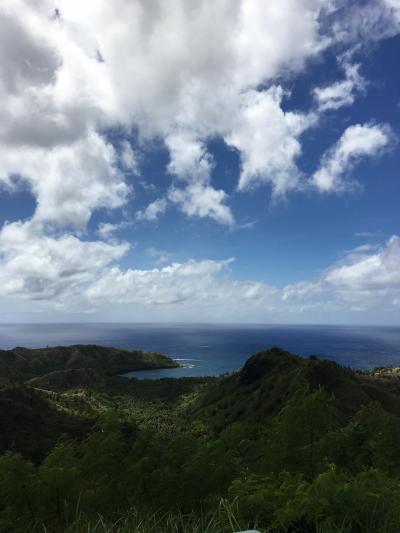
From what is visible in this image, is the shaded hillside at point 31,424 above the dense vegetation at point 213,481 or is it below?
below

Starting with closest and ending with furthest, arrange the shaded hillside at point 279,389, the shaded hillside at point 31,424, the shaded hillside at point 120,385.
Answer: the shaded hillside at point 31,424, the shaded hillside at point 279,389, the shaded hillside at point 120,385

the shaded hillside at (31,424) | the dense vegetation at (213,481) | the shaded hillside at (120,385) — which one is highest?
the dense vegetation at (213,481)

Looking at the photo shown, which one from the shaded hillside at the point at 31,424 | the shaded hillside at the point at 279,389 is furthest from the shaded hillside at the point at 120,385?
the shaded hillside at the point at 31,424

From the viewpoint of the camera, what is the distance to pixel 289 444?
2055 cm

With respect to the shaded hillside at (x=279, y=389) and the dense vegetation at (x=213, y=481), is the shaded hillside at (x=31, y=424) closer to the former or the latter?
the shaded hillside at (x=279, y=389)

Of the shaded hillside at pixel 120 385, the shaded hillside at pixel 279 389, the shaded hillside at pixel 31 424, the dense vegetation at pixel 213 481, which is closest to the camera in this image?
the dense vegetation at pixel 213 481

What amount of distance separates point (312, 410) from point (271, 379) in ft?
223

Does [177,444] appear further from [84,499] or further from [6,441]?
Result: [6,441]

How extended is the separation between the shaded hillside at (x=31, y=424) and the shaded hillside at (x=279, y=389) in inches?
1259

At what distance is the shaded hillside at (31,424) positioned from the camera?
50031mm

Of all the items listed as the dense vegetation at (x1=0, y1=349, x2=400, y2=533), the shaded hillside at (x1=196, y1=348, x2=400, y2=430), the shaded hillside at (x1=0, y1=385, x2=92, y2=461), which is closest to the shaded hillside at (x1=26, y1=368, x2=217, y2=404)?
the shaded hillside at (x1=196, y1=348, x2=400, y2=430)

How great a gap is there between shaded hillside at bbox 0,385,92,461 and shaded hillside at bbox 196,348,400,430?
31976 mm

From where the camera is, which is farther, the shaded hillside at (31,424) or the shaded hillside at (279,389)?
the shaded hillside at (279,389)

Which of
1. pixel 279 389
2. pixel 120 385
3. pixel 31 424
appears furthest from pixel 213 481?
pixel 120 385
